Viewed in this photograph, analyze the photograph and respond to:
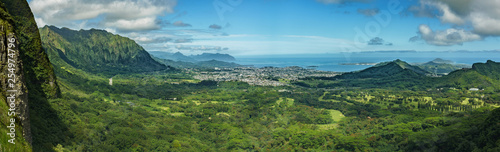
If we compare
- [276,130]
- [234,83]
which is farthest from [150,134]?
[234,83]

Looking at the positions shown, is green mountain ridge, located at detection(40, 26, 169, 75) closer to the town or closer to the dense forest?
the town

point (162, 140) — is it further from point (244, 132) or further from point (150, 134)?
point (244, 132)

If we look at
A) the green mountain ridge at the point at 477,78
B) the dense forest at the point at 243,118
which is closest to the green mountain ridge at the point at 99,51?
the dense forest at the point at 243,118

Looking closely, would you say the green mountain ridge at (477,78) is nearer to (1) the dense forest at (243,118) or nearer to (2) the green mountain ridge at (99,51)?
(1) the dense forest at (243,118)

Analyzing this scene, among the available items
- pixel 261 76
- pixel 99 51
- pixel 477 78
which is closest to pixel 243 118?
pixel 261 76

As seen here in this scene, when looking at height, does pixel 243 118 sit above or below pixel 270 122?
above


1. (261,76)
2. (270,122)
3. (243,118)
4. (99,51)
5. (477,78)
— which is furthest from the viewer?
(99,51)

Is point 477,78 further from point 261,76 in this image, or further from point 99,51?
point 99,51

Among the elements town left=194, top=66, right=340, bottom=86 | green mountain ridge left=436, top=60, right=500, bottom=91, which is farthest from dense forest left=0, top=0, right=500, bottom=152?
town left=194, top=66, right=340, bottom=86
